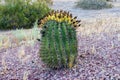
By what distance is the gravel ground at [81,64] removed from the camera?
5477 mm

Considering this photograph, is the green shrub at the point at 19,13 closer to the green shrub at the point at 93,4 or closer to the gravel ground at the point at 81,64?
the green shrub at the point at 93,4

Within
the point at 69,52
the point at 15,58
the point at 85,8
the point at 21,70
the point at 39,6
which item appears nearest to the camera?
the point at 69,52

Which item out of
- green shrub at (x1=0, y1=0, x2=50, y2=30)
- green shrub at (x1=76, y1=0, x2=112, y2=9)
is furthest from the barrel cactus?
green shrub at (x1=76, y1=0, x2=112, y2=9)

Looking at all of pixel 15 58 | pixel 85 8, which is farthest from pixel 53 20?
pixel 85 8

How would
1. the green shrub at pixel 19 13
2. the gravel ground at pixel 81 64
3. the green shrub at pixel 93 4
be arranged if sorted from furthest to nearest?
the green shrub at pixel 93 4
the green shrub at pixel 19 13
the gravel ground at pixel 81 64

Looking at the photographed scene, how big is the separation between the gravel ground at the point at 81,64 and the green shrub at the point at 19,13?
18.3 ft

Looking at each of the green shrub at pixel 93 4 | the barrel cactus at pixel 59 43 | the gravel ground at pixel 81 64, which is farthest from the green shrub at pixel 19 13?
the barrel cactus at pixel 59 43

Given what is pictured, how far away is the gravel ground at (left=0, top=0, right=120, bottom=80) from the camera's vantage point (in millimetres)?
5477

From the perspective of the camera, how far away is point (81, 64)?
5.86 metres

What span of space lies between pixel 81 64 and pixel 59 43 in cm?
58

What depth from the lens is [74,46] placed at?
5.62 m

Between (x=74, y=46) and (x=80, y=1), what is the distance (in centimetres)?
1399

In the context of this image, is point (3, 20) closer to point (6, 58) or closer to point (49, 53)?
point (6, 58)

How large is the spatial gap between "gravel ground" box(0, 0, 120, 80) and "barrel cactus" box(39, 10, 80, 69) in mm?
180
